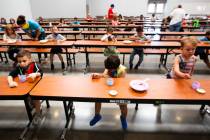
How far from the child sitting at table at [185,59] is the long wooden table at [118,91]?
0.19 metres

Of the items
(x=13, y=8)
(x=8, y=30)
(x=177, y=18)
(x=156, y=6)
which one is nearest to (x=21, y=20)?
(x=8, y=30)

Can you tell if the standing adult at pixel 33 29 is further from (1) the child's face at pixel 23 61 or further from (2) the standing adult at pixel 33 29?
(1) the child's face at pixel 23 61

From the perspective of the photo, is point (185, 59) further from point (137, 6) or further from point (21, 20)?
point (137, 6)

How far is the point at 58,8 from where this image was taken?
11109 mm

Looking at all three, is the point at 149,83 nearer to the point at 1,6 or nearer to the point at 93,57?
the point at 93,57

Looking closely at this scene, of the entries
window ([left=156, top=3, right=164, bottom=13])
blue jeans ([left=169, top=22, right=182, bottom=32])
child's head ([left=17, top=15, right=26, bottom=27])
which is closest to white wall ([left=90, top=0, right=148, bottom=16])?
window ([left=156, top=3, right=164, bottom=13])

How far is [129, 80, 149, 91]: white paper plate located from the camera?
1.72m

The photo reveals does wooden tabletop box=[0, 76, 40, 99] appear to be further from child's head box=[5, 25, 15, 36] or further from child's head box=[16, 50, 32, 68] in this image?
child's head box=[5, 25, 15, 36]

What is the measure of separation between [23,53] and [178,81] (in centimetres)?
194

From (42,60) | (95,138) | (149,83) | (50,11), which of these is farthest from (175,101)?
(50,11)

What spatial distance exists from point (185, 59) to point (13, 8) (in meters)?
9.52

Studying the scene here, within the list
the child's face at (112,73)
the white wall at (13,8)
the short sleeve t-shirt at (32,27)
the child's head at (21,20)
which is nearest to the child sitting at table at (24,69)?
the child's face at (112,73)

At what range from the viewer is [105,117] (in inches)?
95.7

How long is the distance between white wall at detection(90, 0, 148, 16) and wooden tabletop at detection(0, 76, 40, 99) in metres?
12.3
